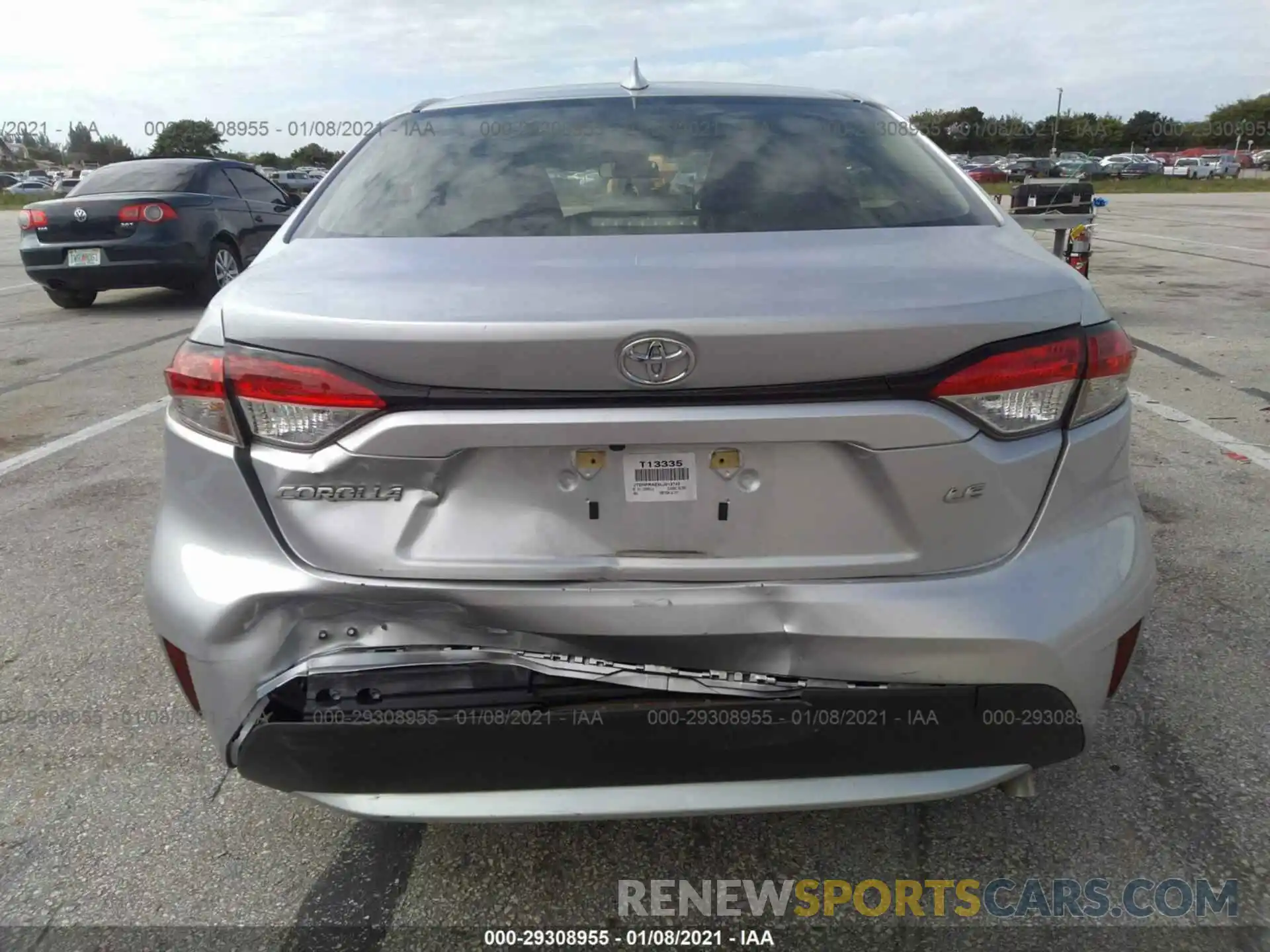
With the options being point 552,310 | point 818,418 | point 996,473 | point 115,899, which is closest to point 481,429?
point 552,310

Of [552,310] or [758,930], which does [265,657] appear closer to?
[552,310]

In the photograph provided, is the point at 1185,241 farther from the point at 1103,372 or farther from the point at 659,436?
the point at 659,436

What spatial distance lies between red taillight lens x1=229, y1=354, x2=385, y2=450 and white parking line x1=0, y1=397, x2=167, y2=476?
3.87 meters

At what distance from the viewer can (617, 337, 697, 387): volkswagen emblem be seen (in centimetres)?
161

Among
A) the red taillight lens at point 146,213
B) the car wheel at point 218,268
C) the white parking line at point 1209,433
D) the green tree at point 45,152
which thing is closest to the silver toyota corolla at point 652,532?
the white parking line at point 1209,433

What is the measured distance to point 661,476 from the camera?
169 cm

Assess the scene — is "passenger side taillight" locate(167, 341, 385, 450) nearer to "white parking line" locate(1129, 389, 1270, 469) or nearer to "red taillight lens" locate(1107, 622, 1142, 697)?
"red taillight lens" locate(1107, 622, 1142, 697)

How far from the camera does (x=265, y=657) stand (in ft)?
5.82

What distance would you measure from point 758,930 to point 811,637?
2.26 ft

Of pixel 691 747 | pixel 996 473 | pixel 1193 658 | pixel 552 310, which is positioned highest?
pixel 552 310

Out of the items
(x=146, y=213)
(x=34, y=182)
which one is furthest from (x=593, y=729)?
(x=34, y=182)

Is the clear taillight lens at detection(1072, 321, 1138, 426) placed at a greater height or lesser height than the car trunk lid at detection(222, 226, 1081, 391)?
lesser

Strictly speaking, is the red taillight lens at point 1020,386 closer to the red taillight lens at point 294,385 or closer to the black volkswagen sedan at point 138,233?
the red taillight lens at point 294,385

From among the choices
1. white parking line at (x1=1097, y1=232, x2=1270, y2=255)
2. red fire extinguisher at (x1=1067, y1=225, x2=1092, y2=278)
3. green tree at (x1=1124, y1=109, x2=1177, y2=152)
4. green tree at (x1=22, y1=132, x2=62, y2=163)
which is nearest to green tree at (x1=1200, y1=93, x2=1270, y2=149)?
green tree at (x1=1124, y1=109, x2=1177, y2=152)
